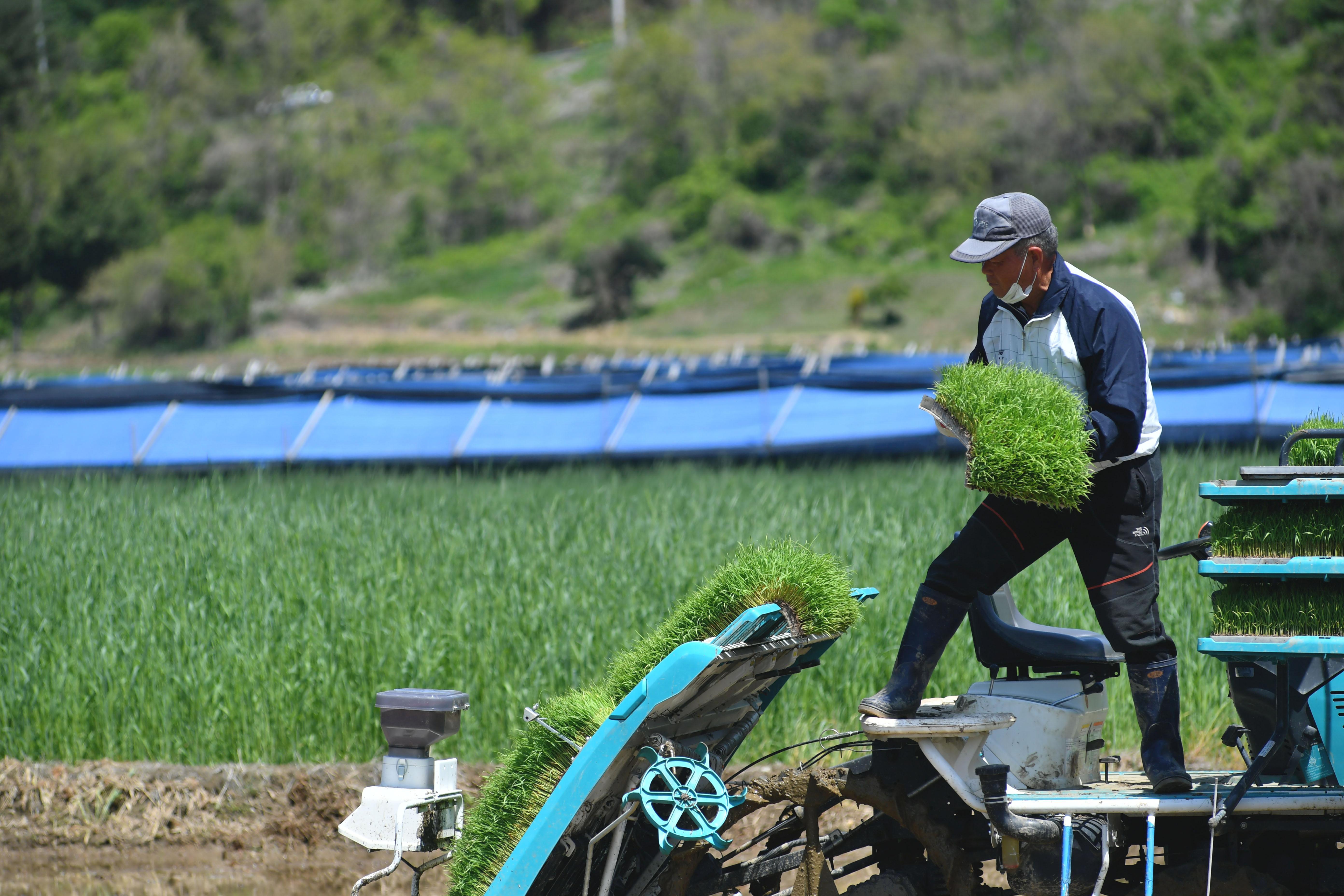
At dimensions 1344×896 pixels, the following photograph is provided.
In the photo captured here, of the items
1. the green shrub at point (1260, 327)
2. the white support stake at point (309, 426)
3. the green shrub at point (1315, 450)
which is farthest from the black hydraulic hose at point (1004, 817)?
the green shrub at point (1260, 327)

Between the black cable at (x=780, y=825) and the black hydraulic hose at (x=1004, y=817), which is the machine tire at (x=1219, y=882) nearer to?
the black hydraulic hose at (x=1004, y=817)

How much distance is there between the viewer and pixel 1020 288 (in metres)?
3.33

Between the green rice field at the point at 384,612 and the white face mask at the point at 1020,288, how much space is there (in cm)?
147

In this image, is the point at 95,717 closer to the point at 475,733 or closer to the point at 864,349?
the point at 475,733

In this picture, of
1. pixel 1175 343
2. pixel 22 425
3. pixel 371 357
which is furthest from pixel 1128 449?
pixel 371 357

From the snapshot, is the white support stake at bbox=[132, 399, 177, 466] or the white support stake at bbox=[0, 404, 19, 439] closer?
the white support stake at bbox=[132, 399, 177, 466]

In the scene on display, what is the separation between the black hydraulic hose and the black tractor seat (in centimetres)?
43

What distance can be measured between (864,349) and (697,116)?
30.3 metres

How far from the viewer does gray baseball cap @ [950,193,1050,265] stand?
10.6 ft

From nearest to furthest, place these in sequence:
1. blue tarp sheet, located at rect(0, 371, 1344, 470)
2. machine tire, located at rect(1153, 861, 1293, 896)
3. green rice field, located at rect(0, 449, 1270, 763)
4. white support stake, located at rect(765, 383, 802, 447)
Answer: machine tire, located at rect(1153, 861, 1293, 896)
green rice field, located at rect(0, 449, 1270, 763)
blue tarp sheet, located at rect(0, 371, 1344, 470)
white support stake, located at rect(765, 383, 802, 447)

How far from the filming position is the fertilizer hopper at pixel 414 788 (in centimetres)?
329

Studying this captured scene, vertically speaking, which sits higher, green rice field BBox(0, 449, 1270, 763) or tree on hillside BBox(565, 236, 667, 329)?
tree on hillside BBox(565, 236, 667, 329)

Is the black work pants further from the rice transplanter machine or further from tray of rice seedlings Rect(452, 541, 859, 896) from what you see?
tray of rice seedlings Rect(452, 541, 859, 896)

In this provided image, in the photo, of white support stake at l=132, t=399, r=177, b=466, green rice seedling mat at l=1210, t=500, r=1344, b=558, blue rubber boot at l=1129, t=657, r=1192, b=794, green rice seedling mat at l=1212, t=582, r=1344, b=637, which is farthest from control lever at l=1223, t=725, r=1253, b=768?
white support stake at l=132, t=399, r=177, b=466
